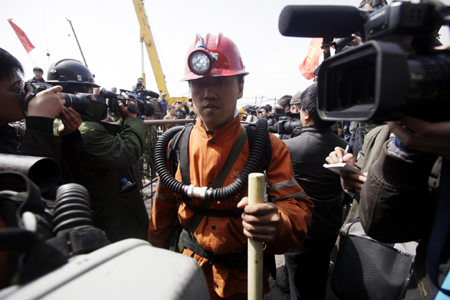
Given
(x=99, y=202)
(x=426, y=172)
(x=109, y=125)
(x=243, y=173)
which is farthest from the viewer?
(x=109, y=125)

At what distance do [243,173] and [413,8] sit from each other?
116 centimetres

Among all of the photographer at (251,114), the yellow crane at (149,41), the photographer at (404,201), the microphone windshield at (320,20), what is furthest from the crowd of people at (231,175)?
the yellow crane at (149,41)

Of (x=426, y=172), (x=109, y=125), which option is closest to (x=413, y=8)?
(x=426, y=172)

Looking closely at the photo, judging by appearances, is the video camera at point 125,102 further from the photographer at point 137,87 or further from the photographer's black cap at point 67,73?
the photographer at point 137,87

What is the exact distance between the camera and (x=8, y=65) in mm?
1708

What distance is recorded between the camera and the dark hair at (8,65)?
166 centimetres

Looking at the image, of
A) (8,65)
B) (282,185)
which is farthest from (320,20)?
(8,65)

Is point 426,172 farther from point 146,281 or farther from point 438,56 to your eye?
point 146,281

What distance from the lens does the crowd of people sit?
3.67ft

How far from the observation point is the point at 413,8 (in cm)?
75

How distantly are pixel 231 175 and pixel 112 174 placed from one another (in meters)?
1.44

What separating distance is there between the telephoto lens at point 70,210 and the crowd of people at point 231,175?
10 cm

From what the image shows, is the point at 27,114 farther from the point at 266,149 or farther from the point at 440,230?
the point at 440,230

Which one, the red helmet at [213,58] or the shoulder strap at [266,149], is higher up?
the red helmet at [213,58]
